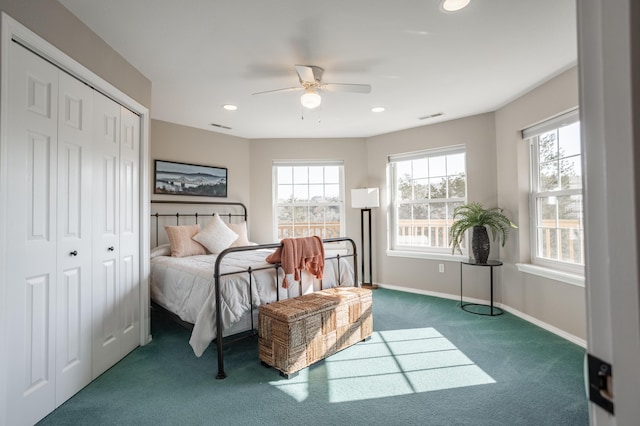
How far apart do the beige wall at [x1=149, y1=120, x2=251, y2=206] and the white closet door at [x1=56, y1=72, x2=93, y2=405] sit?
2053mm

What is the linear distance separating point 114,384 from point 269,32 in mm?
2787

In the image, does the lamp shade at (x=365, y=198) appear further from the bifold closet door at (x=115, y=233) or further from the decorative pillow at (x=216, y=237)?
the bifold closet door at (x=115, y=233)

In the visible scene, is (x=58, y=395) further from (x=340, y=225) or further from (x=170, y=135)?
(x=340, y=225)

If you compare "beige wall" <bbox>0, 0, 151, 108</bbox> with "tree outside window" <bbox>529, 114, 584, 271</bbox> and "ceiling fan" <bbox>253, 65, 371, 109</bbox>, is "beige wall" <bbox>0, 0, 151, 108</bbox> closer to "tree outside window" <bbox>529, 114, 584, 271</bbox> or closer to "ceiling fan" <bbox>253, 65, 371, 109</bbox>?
"ceiling fan" <bbox>253, 65, 371, 109</bbox>

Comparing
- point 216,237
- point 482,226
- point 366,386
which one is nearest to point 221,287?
point 366,386

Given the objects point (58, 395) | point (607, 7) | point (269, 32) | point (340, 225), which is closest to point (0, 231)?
point (58, 395)

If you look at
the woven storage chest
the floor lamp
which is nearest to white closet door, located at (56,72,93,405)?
the woven storage chest

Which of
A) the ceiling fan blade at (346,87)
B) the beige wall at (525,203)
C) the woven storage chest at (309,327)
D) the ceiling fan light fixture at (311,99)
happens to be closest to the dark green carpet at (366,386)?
the woven storage chest at (309,327)

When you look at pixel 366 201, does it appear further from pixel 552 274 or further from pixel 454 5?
pixel 454 5

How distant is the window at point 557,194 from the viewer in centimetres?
314

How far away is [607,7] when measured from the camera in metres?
0.45

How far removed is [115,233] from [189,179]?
6.87 feet

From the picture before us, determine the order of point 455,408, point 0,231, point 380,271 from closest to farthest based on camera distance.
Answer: point 0,231 < point 455,408 < point 380,271

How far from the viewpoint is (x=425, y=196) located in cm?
489
